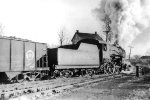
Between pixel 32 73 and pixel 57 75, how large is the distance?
9.57 feet

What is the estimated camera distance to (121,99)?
7.26 meters

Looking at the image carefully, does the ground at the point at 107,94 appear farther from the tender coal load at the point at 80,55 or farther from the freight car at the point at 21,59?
the tender coal load at the point at 80,55

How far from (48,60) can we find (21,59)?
348 centimetres

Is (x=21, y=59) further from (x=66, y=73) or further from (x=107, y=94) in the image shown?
(x=107, y=94)

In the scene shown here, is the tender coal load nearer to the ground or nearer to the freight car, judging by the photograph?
the freight car

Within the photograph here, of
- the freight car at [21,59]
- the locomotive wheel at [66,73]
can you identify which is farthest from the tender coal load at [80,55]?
the freight car at [21,59]

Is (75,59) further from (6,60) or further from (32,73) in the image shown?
(6,60)

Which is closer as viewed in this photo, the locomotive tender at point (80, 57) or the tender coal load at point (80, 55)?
the locomotive tender at point (80, 57)

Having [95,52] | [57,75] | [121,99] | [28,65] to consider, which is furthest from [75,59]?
[121,99]

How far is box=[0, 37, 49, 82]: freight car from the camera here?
11477mm

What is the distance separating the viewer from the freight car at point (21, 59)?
11477mm

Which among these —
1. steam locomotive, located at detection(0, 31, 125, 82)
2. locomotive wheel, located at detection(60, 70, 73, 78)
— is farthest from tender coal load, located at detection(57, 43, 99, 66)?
locomotive wheel, located at detection(60, 70, 73, 78)

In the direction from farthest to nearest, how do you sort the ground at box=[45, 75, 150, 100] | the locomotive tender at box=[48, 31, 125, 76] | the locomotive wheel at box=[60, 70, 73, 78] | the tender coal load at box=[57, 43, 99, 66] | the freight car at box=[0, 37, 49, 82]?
the locomotive wheel at box=[60, 70, 73, 78]
the tender coal load at box=[57, 43, 99, 66]
the locomotive tender at box=[48, 31, 125, 76]
the freight car at box=[0, 37, 49, 82]
the ground at box=[45, 75, 150, 100]

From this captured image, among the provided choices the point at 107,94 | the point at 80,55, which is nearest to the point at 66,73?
the point at 80,55
